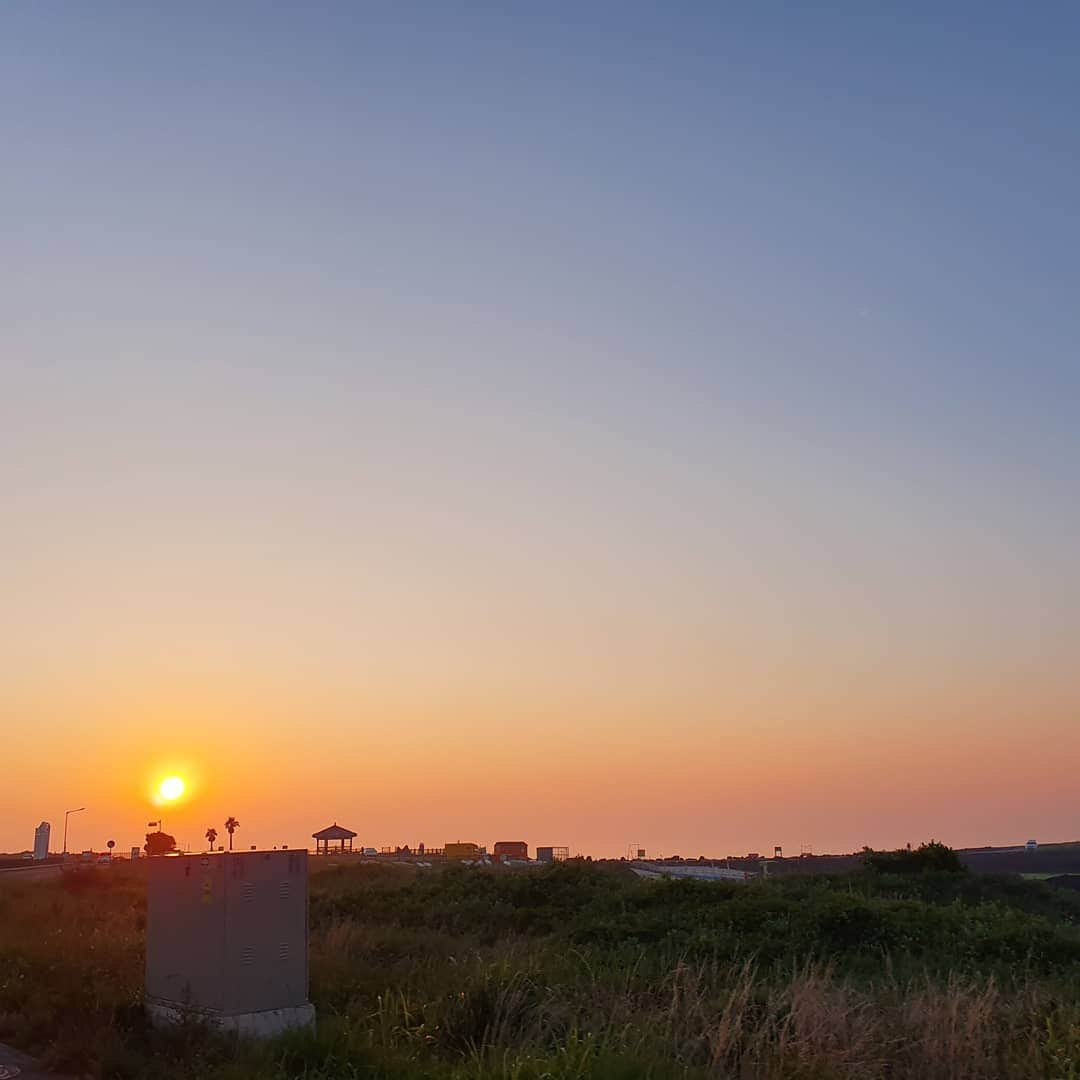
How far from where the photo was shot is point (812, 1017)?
1104cm

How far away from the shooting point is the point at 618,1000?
40.2ft

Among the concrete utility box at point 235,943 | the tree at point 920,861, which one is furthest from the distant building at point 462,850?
the concrete utility box at point 235,943

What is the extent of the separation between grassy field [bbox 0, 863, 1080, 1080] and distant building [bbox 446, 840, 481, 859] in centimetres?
4296

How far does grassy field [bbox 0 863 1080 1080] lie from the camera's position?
10.1 metres

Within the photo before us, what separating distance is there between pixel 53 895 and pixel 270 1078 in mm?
21158

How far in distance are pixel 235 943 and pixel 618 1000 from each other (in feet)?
13.0

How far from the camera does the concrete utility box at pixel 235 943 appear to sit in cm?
1133

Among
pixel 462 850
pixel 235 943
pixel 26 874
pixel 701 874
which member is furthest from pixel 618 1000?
pixel 462 850

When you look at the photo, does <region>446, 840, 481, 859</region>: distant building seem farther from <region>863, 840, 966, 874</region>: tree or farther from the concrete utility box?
the concrete utility box

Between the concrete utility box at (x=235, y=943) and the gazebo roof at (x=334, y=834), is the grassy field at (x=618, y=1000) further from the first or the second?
the gazebo roof at (x=334, y=834)

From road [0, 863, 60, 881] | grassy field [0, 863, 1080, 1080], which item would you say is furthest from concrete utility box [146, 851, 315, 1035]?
road [0, 863, 60, 881]

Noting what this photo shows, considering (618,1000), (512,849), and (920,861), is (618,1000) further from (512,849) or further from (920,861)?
A: (512,849)

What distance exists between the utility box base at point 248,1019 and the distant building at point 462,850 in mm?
55469

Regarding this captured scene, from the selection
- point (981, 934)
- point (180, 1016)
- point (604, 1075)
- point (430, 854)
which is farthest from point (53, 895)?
→ point (430, 854)
